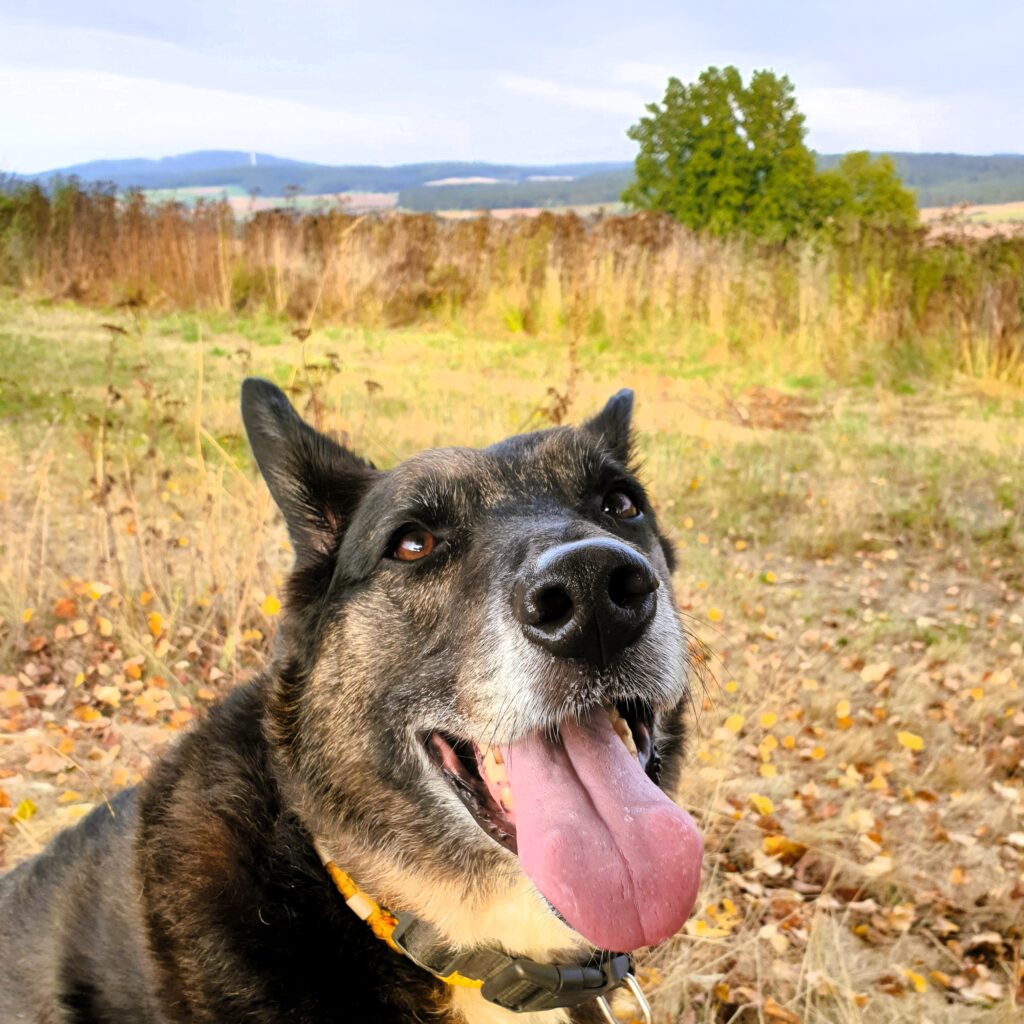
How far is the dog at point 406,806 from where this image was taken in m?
2.10

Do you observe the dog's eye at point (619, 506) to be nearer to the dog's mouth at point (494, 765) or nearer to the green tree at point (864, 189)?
the dog's mouth at point (494, 765)

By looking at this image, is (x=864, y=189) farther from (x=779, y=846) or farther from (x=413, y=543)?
(x=413, y=543)

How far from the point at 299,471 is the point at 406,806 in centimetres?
90

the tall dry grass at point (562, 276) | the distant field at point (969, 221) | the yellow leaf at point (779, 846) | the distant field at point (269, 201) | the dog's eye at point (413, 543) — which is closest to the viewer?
the dog's eye at point (413, 543)

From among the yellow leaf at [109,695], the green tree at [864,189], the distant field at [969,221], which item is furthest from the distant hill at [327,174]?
the yellow leaf at [109,695]

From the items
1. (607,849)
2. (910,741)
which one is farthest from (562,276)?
(607,849)

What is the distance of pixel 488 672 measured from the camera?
2201 mm

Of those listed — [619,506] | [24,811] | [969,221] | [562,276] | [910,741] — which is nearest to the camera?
[619,506]

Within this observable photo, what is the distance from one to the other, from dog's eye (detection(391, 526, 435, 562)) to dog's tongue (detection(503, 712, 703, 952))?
56cm

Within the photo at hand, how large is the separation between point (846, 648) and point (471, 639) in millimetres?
4517

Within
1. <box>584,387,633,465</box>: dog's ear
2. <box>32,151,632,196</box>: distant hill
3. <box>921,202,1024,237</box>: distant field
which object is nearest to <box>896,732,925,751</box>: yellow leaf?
<box>584,387,633,465</box>: dog's ear

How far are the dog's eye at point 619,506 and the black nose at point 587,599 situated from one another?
0.59 meters

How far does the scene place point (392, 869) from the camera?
2.30 m

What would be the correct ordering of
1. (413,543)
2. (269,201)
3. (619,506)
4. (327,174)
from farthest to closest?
(327,174) < (269,201) < (619,506) < (413,543)
